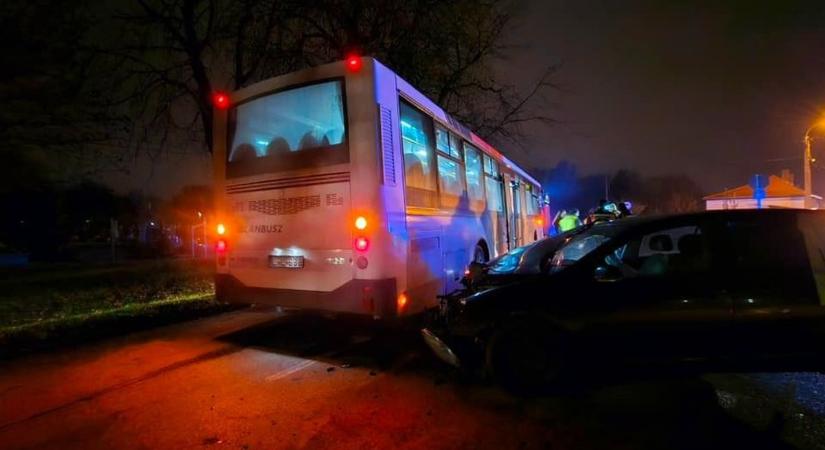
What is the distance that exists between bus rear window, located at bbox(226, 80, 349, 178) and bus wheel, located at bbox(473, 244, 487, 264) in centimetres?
386

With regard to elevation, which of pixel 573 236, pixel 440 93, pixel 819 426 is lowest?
pixel 819 426

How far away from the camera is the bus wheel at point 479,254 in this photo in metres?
8.98

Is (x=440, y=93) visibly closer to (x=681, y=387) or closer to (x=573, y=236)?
(x=573, y=236)

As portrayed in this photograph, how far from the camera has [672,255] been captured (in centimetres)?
459

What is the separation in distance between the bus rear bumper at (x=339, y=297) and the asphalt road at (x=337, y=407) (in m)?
0.57

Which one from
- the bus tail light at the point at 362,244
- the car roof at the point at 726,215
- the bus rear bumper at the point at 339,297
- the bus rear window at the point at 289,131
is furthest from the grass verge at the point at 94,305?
the car roof at the point at 726,215

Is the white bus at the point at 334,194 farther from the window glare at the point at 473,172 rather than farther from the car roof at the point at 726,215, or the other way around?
the car roof at the point at 726,215

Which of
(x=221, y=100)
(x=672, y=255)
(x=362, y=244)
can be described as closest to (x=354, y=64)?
(x=362, y=244)

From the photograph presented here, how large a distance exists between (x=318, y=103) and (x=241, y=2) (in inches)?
287

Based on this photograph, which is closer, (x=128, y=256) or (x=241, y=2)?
(x=241, y=2)

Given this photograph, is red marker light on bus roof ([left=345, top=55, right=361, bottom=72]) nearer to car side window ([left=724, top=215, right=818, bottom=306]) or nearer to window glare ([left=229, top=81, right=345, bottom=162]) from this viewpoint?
window glare ([left=229, top=81, right=345, bottom=162])

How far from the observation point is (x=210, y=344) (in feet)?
21.7

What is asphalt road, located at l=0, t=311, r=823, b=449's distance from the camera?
3652mm

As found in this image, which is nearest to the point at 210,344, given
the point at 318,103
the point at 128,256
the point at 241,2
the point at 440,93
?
the point at 318,103
